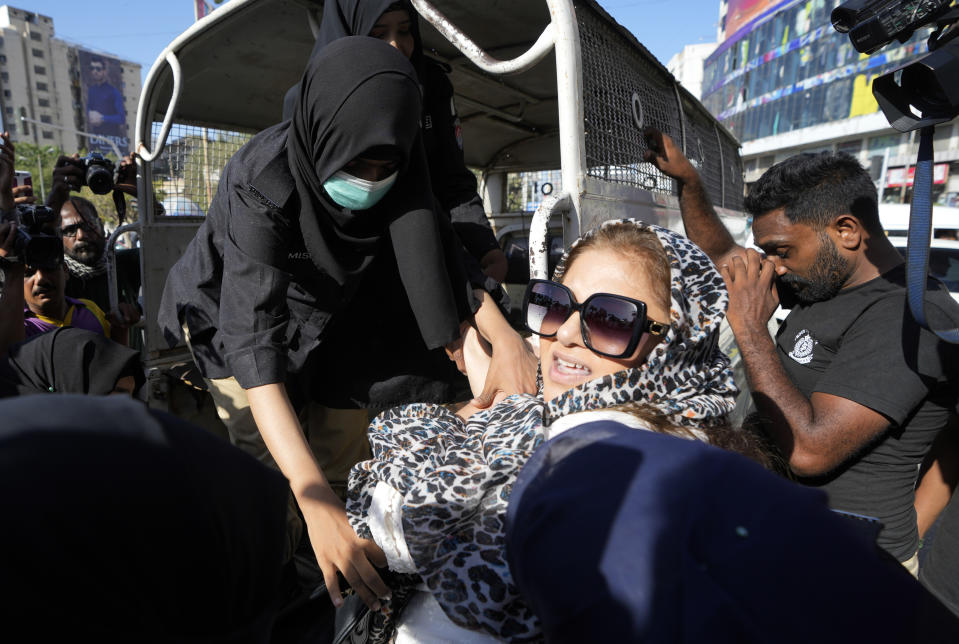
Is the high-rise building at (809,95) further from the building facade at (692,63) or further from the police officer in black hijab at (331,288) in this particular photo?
the police officer in black hijab at (331,288)

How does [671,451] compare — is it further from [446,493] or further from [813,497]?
[446,493]

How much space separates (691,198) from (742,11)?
207 ft

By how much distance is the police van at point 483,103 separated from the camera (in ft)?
6.46

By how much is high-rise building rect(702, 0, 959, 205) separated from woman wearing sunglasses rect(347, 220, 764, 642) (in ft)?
125

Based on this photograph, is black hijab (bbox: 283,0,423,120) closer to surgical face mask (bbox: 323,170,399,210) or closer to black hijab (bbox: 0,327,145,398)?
surgical face mask (bbox: 323,170,399,210)

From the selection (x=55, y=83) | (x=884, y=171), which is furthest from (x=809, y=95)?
(x=55, y=83)

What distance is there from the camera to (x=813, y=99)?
39938 mm

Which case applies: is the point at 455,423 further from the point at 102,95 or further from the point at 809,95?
the point at 102,95

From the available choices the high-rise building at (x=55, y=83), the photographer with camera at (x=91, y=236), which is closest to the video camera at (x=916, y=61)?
the photographer with camera at (x=91, y=236)

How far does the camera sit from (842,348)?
6.14ft

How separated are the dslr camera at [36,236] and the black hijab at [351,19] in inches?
66.5

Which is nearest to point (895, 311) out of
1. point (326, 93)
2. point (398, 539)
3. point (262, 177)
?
point (398, 539)

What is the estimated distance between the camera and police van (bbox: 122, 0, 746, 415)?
197 centimetres

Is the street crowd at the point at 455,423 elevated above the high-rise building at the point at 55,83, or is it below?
below
